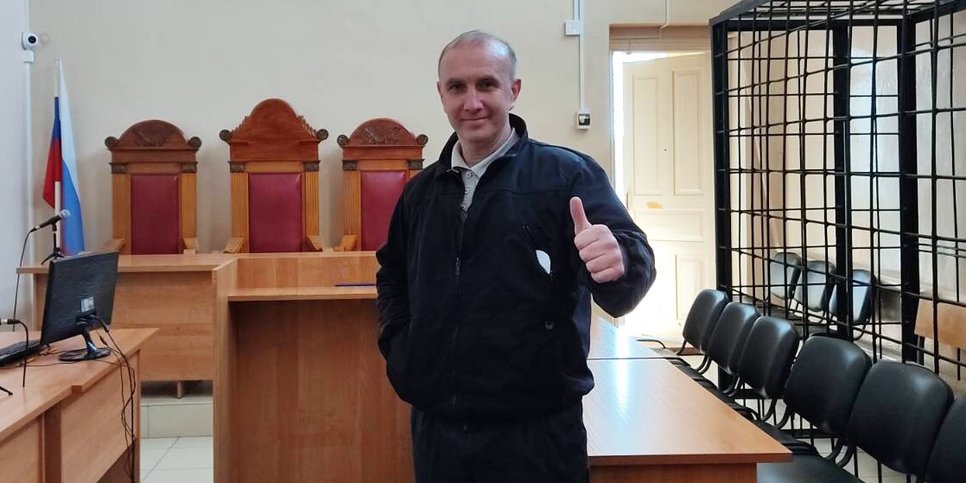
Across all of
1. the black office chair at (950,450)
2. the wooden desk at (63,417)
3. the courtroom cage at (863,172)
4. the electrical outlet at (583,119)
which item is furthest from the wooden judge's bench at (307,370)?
the electrical outlet at (583,119)

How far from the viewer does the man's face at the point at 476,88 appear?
1403 mm

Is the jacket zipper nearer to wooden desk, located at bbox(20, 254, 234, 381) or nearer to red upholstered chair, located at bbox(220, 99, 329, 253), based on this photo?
wooden desk, located at bbox(20, 254, 234, 381)

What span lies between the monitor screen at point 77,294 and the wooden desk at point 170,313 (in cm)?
157

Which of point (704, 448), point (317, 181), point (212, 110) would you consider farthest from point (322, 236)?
point (704, 448)

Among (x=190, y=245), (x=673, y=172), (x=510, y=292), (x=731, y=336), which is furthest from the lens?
(x=673, y=172)

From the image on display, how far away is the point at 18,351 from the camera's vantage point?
7.06ft

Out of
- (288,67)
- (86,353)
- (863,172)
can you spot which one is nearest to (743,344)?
(863,172)

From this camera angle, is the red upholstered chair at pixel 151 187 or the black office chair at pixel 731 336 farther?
the red upholstered chair at pixel 151 187

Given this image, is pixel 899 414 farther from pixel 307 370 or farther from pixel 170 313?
pixel 170 313

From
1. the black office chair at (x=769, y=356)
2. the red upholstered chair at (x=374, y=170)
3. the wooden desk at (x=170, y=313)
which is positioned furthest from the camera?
the red upholstered chair at (x=374, y=170)

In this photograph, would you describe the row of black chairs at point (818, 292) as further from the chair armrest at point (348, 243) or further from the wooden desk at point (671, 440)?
the chair armrest at point (348, 243)

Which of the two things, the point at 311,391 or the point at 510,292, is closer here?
the point at 510,292

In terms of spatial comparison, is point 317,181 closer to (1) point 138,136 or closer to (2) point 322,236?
(2) point 322,236

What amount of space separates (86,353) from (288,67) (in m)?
3.44
